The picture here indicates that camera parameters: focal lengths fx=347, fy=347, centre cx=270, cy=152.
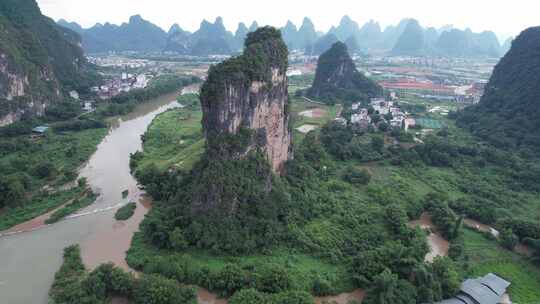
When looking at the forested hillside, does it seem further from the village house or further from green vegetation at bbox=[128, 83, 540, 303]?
the village house

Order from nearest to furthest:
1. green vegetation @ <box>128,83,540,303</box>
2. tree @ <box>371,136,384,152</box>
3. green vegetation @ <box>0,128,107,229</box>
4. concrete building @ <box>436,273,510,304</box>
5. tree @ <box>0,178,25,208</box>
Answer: concrete building @ <box>436,273,510,304</box>, green vegetation @ <box>128,83,540,303</box>, tree @ <box>0,178,25,208</box>, green vegetation @ <box>0,128,107,229</box>, tree @ <box>371,136,384,152</box>

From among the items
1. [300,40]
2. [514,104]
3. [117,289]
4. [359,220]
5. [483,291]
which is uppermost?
[300,40]

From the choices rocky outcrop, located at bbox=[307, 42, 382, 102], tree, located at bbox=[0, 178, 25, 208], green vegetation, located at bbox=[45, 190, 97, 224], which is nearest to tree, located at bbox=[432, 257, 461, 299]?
green vegetation, located at bbox=[45, 190, 97, 224]

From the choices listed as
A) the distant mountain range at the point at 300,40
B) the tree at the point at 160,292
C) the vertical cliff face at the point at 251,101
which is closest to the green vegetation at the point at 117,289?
the tree at the point at 160,292

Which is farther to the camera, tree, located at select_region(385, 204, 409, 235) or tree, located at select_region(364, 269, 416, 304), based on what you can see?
tree, located at select_region(385, 204, 409, 235)

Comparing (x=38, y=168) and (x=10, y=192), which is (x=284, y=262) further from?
(x=38, y=168)

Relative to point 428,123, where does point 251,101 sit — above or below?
above

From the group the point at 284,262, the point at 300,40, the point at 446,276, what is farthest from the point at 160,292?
the point at 300,40
